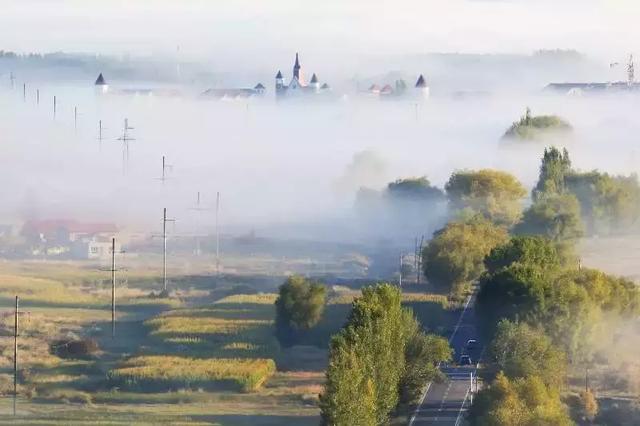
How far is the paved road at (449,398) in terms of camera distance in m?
17.0

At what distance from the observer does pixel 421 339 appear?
17.5 metres

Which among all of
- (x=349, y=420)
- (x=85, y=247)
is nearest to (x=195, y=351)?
(x=349, y=420)

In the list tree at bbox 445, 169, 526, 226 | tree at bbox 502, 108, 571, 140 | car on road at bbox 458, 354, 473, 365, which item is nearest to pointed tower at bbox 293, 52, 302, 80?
tree at bbox 502, 108, 571, 140

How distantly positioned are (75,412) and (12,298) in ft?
31.4

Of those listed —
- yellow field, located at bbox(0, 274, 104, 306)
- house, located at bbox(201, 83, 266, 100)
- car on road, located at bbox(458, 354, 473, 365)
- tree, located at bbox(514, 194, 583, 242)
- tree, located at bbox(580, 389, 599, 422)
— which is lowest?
tree, located at bbox(580, 389, 599, 422)

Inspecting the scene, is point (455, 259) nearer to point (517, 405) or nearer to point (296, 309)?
point (296, 309)

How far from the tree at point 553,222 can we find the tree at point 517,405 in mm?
17497

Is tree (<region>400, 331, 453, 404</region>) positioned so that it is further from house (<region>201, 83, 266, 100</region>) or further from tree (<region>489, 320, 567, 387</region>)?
house (<region>201, 83, 266, 100</region>)

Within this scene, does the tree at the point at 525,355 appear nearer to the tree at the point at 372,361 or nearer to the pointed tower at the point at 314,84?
the tree at the point at 372,361

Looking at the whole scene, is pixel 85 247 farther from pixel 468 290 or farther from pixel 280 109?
pixel 280 109

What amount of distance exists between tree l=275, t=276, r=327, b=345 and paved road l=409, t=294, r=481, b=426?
2047 mm

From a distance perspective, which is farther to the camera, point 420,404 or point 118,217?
point 118,217

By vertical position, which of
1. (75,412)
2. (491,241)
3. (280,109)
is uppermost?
(280,109)

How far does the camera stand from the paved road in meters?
17.0
